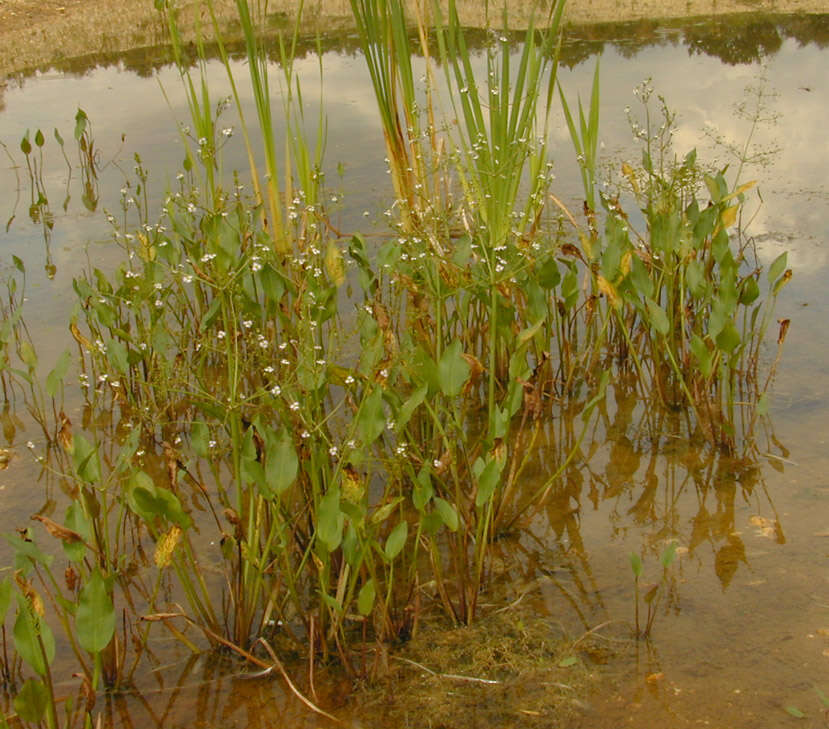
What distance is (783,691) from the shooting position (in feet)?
6.07

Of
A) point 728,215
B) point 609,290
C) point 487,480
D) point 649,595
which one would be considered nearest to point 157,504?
point 487,480

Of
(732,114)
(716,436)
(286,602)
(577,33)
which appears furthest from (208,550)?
(577,33)

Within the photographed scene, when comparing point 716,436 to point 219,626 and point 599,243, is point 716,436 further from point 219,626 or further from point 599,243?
point 219,626

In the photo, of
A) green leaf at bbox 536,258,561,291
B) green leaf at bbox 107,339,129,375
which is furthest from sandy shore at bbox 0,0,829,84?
green leaf at bbox 107,339,129,375

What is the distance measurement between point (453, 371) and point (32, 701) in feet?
3.30

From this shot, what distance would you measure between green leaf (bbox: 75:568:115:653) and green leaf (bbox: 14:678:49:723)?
4.6 inches

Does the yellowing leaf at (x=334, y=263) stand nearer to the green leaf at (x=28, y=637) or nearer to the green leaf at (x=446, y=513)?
the green leaf at (x=446, y=513)

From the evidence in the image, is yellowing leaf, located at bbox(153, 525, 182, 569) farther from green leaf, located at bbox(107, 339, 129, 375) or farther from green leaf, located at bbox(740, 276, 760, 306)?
green leaf, located at bbox(740, 276, 760, 306)

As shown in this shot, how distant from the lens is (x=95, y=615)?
1757 mm

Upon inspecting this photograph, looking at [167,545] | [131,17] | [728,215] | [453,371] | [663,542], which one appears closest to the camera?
[167,545]

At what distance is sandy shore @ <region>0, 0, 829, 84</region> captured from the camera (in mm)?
8586

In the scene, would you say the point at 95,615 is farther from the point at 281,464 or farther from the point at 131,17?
the point at 131,17

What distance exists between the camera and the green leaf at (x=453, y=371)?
2119 millimetres

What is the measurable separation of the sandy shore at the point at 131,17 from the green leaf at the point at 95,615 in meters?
7.08
